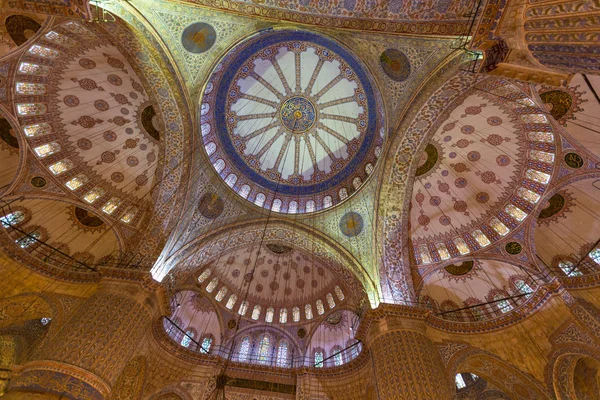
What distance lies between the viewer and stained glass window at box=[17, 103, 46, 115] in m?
8.72

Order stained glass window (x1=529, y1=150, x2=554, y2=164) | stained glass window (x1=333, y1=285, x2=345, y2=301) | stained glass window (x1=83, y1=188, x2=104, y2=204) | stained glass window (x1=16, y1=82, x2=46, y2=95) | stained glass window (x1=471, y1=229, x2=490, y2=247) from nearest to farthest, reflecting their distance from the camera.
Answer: stained glass window (x1=16, y1=82, x2=46, y2=95) → stained glass window (x1=529, y1=150, x2=554, y2=164) → stained glass window (x1=83, y1=188, x2=104, y2=204) → stained glass window (x1=471, y1=229, x2=490, y2=247) → stained glass window (x1=333, y1=285, x2=345, y2=301)

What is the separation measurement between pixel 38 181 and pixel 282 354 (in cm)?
1149

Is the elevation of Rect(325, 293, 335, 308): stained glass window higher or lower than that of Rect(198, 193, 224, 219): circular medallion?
lower

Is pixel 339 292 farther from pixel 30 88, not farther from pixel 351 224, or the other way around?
pixel 30 88

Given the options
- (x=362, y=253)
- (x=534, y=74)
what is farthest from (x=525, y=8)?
(x=362, y=253)

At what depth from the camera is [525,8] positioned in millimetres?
3723

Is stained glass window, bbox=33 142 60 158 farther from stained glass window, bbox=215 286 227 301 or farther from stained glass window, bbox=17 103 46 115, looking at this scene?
stained glass window, bbox=215 286 227 301

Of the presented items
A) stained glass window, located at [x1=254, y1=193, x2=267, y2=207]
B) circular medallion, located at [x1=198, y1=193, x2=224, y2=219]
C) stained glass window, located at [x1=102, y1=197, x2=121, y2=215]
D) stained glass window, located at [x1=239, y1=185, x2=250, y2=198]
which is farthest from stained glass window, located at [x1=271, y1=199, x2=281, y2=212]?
stained glass window, located at [x1=102, y1=197, x2=121, y2=215]

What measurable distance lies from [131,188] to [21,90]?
4.11 metres

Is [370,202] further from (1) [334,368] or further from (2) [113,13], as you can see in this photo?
(2) [113,13]

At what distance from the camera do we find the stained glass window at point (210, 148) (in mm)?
11195

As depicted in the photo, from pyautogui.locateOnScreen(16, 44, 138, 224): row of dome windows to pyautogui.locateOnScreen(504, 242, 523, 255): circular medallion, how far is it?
1346cm

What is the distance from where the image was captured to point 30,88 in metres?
8.59

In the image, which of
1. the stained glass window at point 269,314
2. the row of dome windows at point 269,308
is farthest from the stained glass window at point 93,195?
the stained glass window at point 269,314
